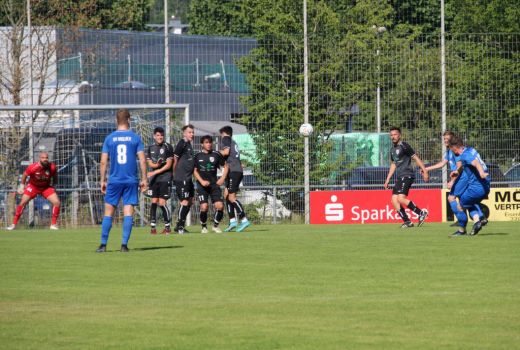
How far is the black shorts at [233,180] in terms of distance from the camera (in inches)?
938

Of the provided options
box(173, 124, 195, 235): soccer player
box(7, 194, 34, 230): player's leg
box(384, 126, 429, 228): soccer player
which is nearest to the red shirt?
box(7, 194, 34, 230): player's leg

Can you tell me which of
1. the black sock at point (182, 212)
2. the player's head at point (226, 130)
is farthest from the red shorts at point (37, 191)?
the player's head at point (226, 130)

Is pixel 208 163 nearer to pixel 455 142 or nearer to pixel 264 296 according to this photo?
pixel 455 142

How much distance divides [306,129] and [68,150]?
6261 millimetres

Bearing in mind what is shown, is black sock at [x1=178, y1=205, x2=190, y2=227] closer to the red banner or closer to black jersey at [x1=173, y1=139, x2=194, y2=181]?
black jersey at [x1=173, y1=139, x2=194, y2=181]

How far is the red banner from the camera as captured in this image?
96.2ft

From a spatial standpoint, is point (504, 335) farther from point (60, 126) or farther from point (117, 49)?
point (117, 49)

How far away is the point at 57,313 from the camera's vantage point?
33.0 ft

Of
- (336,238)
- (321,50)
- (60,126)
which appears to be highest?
(321,50)

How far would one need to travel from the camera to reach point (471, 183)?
2052cm

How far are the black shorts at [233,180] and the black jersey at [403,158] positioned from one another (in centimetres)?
384

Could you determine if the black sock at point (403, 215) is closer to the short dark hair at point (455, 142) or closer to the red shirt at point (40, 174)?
the short dark hair at point (455, 142)

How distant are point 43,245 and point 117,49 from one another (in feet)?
46.9

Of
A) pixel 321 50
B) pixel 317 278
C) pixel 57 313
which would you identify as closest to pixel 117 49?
Answer: pixel 321 50
